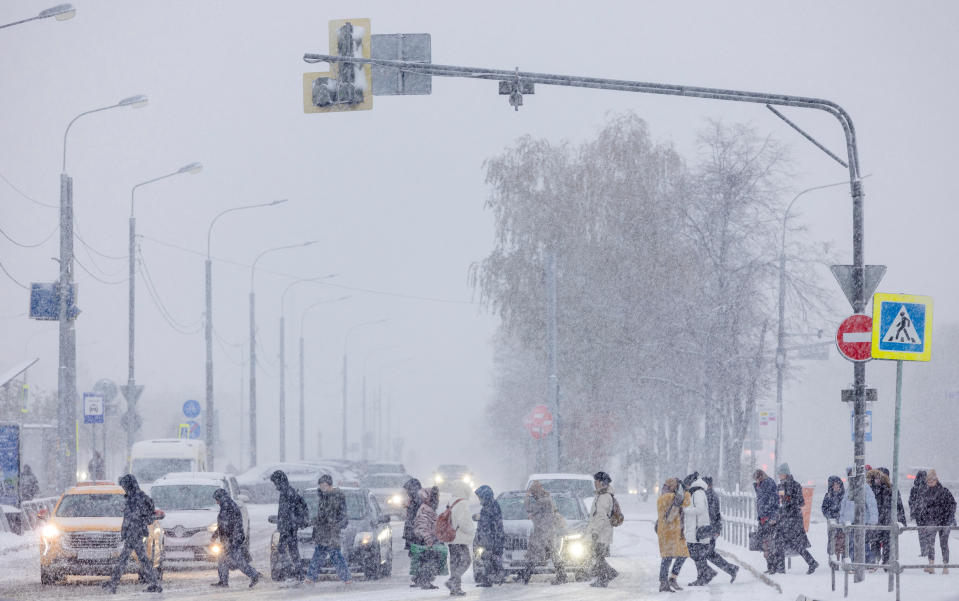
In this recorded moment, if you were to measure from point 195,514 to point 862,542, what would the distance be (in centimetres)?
1163

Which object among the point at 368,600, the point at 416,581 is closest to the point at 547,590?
the point at 416,581

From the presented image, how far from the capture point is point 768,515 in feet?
79.6

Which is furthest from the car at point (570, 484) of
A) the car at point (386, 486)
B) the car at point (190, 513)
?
the car at point (386, 486)

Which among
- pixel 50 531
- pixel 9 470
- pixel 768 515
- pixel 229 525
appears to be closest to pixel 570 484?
pixel 768 515

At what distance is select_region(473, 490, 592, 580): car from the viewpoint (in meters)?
23.9

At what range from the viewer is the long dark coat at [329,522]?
22344 millimetres

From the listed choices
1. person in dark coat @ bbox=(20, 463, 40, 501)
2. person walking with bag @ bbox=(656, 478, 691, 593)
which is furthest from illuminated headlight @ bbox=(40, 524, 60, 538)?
person in dark coat @ bbox=(20, 463, 40, 501)

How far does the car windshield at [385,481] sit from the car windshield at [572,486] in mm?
16333

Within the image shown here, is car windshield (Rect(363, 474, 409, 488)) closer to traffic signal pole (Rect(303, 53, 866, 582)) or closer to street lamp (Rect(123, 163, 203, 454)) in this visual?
street lamp (Rect(123, 163, 203, 454))

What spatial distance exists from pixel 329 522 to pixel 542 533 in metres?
3.42

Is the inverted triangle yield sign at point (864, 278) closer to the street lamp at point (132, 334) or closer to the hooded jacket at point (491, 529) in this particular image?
the hooded jacket at point (491, 529)

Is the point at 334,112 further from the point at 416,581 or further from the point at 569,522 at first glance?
the point at 569,522

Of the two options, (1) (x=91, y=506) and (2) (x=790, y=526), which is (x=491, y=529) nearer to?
(2) (x=790, y=526)

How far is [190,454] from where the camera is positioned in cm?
4391
